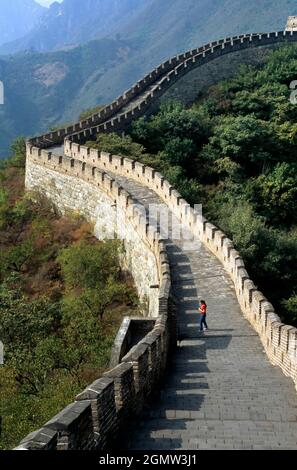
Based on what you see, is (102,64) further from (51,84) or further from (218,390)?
(218,390)

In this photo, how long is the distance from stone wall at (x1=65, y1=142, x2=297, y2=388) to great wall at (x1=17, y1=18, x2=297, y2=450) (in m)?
0.03

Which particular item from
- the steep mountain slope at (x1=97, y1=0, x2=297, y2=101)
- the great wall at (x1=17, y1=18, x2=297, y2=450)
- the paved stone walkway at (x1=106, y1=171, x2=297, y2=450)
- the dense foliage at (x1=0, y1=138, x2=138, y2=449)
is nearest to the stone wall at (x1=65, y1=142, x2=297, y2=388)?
the great wall at (x1=17, y1=18, x2=297, y2=450)

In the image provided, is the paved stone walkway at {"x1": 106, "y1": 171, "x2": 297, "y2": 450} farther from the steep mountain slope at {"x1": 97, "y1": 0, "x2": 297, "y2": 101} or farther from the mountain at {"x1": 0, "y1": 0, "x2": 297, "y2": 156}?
the steep mountain slope at {"x1": 97, "y1": 0, "x2": 297, "y2": 101}

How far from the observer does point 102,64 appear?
183 m

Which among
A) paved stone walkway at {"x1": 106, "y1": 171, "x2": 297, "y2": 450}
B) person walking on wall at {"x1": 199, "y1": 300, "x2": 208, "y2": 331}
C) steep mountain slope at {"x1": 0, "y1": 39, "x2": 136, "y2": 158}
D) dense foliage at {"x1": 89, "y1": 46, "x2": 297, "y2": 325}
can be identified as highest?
steep mountain slope at {"x1": 0, "y1": 39, "x2": 136, "y2": 158}

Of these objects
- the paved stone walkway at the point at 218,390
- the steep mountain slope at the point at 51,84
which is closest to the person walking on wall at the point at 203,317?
the paved stone walkway at the point at 218,390

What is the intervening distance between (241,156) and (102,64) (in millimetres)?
156102

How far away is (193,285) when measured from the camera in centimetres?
1648

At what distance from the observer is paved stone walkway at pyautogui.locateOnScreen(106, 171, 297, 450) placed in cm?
876

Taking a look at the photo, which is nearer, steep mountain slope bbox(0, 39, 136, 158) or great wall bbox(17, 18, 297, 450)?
great wall bbox(17, 18, 297, 450)

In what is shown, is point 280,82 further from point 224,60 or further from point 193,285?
point 193,285

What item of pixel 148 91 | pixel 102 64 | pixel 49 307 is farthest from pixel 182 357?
pixel 102 64

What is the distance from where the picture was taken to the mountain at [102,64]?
145000 mm

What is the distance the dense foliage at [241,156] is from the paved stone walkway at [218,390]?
359 cm
